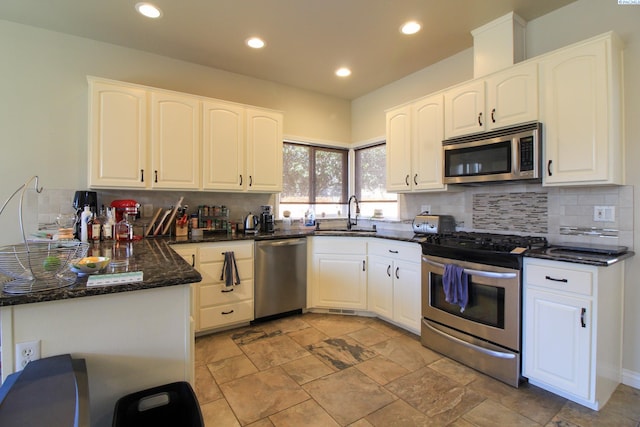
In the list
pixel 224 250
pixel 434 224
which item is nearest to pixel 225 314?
pixel 224 250

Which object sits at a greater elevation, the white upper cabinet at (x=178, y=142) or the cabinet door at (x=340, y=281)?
the white upper cabinet at (x=178, y=142)

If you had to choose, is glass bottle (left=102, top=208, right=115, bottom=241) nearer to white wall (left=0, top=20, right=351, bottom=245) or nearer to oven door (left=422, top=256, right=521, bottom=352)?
white wall (left=0, top=20, right=351, bottom=245)

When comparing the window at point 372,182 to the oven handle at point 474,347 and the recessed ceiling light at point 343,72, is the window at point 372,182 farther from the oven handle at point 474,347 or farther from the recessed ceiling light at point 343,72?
the oven handle at point 474,347

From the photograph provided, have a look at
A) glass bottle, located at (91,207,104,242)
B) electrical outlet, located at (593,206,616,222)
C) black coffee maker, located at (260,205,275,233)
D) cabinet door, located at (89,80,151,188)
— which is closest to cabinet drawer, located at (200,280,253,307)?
black coffee maker, located at (260,205,275,233)

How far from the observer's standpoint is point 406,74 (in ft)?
12.1

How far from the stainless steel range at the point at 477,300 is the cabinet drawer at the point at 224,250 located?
1673 mm

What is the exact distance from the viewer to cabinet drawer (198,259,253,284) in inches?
116

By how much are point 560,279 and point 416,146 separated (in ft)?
5.65

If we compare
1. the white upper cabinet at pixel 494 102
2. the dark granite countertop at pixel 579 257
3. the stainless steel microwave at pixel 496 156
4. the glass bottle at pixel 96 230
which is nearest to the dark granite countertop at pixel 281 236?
the glass bottle at pixel 96 230

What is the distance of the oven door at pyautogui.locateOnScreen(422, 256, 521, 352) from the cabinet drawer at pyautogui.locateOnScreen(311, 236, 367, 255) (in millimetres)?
872

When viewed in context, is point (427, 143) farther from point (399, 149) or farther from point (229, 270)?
point (229, 270)

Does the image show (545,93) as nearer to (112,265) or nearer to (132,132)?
(112,265)

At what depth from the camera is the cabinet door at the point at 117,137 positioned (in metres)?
2.68

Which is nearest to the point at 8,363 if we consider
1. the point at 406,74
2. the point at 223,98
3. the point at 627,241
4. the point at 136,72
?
the point at 136,72
